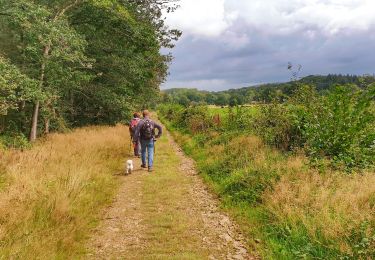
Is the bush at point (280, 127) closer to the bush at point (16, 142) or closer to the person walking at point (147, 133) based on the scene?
the person walking at point (147, 133)

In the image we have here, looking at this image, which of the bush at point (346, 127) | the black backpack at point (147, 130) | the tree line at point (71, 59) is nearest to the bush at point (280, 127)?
the bush at point (346, 127)

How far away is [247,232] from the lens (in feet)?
22.8

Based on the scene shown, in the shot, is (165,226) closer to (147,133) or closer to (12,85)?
(147,133)

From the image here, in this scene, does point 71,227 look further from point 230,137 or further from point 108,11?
point 108,11

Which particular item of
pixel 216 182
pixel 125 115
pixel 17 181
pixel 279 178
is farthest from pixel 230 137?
pixel 125 115

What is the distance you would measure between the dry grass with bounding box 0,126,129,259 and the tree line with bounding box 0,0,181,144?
4.28m

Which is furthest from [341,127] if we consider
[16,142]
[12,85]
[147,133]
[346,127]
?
[16,142]

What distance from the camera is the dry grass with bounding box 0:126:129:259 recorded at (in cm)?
545

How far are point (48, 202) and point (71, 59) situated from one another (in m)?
10.6

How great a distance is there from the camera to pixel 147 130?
43.6 feet

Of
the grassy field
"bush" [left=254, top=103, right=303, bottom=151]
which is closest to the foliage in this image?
the grassy field

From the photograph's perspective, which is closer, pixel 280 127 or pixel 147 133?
pixel 280 127

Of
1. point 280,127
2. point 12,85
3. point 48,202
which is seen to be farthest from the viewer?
point 12,85

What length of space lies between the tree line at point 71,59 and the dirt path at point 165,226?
21.9 feet
